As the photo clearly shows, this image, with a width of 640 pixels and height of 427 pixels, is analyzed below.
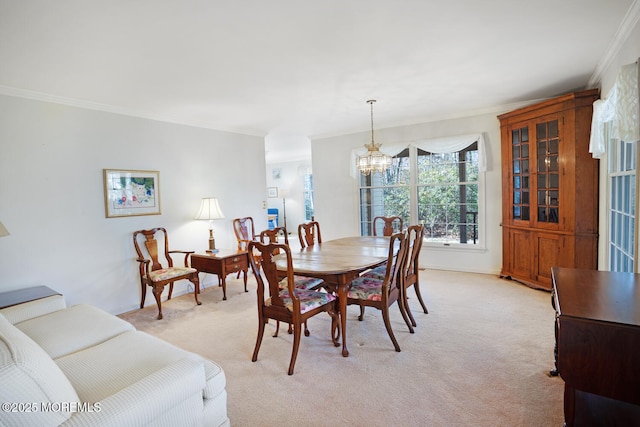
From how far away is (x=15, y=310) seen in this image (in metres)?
2.28

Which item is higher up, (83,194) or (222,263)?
(83,194)

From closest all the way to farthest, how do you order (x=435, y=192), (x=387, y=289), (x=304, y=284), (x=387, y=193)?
(x=387, y=289), (x=304, y=284), (x=435, y=192), (x=387, y=193)

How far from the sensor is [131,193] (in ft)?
13.0

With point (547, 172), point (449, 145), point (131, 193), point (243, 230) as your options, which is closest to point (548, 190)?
point (547, 172)

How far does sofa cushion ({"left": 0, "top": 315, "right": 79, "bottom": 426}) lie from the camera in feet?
3.33

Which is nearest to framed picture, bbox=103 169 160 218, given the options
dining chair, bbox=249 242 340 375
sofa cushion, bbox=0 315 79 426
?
dining chair, bbox=249 242 340 375

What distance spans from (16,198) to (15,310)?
1411 mm

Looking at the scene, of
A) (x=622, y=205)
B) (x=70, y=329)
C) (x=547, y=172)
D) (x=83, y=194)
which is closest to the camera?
(x=70, y=329)

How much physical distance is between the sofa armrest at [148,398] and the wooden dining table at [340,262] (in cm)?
121

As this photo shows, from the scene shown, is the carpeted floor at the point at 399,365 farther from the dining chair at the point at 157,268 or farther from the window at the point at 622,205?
the window at the point at 622,205

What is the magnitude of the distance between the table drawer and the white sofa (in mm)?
1916

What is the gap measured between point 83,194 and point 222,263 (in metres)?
1.72

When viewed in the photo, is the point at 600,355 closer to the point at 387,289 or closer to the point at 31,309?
the point at 387,289

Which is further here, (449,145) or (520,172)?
(449,145)
